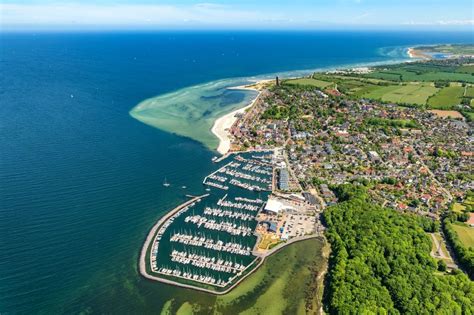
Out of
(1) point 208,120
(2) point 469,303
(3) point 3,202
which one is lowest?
(2) point 469,303

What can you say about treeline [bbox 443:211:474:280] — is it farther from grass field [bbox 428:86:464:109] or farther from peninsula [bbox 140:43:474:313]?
grass field [bbox 428:86:464:109]

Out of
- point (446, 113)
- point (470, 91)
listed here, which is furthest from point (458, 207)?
point (470, 91)

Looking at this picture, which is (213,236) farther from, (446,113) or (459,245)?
(446,113)

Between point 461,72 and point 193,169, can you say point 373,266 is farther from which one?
point 461,72

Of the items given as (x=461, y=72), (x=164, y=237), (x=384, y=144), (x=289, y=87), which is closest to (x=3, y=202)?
A: (x=164, y=237)

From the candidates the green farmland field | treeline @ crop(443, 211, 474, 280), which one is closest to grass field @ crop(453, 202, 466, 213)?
treeline @ crop(443, 211, 474, 280)

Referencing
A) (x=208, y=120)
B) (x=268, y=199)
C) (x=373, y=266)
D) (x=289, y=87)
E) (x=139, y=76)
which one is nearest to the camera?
(x=373, y=266)
